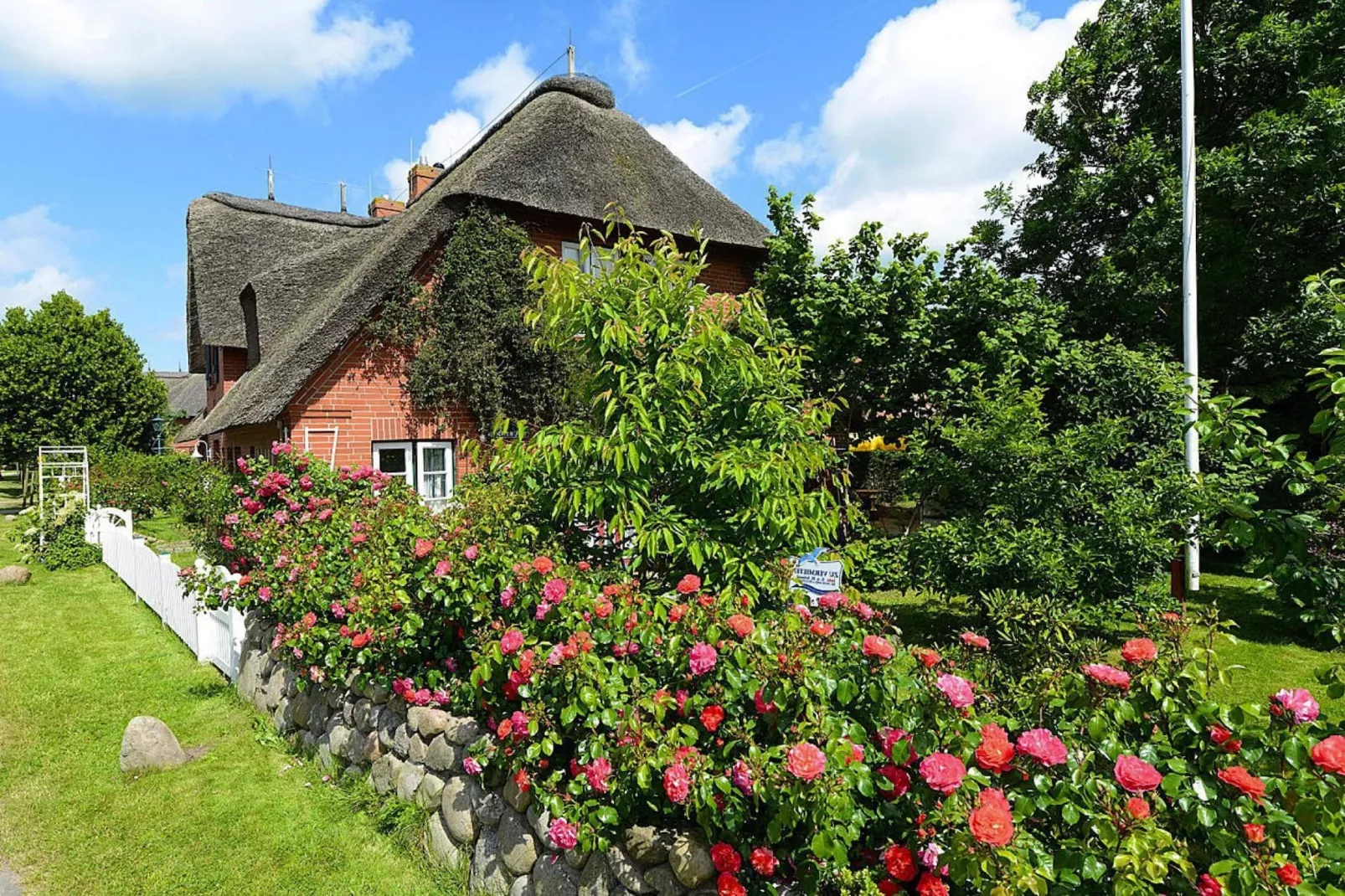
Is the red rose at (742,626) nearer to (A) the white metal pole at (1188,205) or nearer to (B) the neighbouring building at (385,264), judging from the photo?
(B) the neighbouring building at (385,264)

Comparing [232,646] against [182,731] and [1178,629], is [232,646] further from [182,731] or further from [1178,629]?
[1178,629]

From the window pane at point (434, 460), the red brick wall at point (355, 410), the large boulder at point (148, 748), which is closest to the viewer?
the large boulder at point (148, 748)

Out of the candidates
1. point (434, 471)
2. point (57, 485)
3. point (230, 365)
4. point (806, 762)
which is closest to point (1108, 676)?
point (806, 762)

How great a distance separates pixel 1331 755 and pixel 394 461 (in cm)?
1035

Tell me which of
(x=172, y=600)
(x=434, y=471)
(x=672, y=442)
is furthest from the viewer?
(x=434, y=471)

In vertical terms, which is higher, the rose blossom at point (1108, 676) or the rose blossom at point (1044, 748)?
the rose blossom at point (1108, 676)

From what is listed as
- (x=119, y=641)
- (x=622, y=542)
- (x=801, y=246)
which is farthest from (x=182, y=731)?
(x=801, y=246)

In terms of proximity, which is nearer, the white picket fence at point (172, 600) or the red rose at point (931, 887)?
the red rose at point (931, 887)

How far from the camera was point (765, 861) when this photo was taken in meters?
2.06

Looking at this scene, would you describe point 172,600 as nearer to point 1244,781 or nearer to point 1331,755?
point 1244,781

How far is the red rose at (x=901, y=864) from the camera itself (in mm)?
1821

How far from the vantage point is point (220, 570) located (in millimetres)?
5621

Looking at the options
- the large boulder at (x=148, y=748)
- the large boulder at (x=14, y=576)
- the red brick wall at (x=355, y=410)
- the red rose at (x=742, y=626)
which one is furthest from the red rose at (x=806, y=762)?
the large boulder at (x=14, y=576)

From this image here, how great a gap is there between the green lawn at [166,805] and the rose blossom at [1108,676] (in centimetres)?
286
